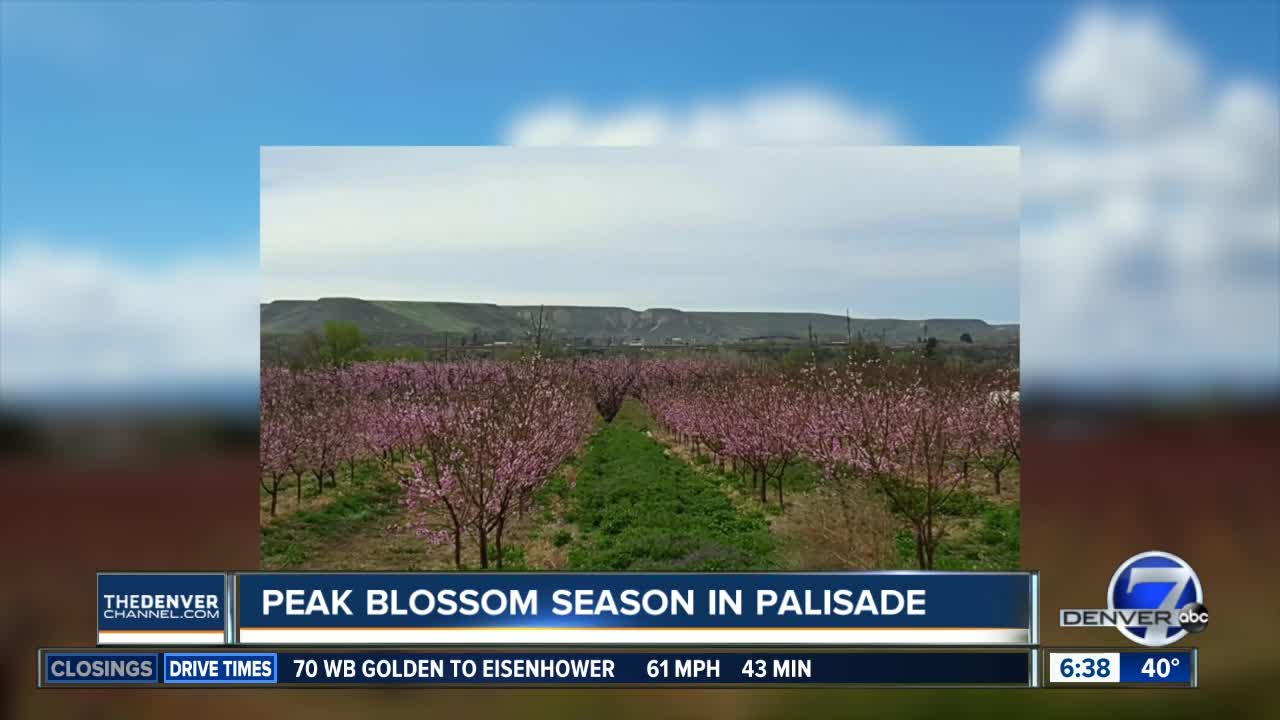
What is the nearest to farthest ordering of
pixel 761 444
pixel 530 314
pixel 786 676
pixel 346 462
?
1. pixel 786 676
2. pixel 530 314
3. pixel 346 462
4. pixel 761 444

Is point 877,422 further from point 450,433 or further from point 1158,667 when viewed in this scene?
point 450,433

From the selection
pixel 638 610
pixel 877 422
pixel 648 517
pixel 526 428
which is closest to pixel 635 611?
pixel 638 610

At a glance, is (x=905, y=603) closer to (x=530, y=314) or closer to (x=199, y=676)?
(x=530, y=314)

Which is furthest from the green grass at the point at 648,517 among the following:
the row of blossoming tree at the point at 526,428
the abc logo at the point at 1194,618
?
the abc logo at the point at 1194,618

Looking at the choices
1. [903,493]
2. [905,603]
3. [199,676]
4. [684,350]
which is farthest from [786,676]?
[199,676]

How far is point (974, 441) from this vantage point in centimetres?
467

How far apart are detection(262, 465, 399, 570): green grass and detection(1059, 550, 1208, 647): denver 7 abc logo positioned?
4.68 m

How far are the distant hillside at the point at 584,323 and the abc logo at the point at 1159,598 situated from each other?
172cm

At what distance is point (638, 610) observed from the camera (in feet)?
13.9

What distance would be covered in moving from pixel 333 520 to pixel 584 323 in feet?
7.24

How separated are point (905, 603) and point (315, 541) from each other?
3893 mm

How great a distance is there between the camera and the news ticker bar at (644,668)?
424cm

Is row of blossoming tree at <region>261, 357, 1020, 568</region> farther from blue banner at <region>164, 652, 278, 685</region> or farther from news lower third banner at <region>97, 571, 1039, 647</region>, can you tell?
blue banner at <region>164, 652, 278, 685</region>

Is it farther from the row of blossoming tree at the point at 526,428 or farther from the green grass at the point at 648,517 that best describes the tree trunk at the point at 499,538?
the green grass at the point at 648,517
